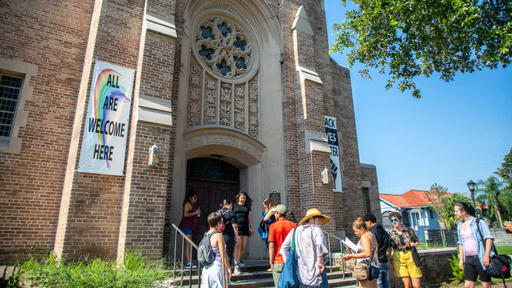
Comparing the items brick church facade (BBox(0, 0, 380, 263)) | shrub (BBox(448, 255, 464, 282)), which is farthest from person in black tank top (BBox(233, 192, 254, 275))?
shrub (BBox(448, 255, 464, 282))

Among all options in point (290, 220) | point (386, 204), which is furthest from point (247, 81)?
point (386, 204)

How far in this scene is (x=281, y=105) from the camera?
35.7 feet

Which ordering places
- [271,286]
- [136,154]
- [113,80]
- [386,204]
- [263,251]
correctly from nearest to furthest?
[271,286]
[136,154]
[113,80]
[263,251]
[386,204]

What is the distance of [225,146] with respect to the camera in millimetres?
9492

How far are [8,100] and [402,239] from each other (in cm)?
902

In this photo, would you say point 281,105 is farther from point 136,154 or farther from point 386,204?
point 386,204

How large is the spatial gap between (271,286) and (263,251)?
3.07 metres

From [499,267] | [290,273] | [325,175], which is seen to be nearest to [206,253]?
[290,273]

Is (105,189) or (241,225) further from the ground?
(105,189)

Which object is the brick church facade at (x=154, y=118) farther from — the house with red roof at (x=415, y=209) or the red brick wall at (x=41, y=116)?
the house with red roof at (x=415, y=209)

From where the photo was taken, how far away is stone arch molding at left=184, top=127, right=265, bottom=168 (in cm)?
893

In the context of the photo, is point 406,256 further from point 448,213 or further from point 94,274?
point 448,213

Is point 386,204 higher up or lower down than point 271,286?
higher up

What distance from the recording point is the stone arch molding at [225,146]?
893 cm
